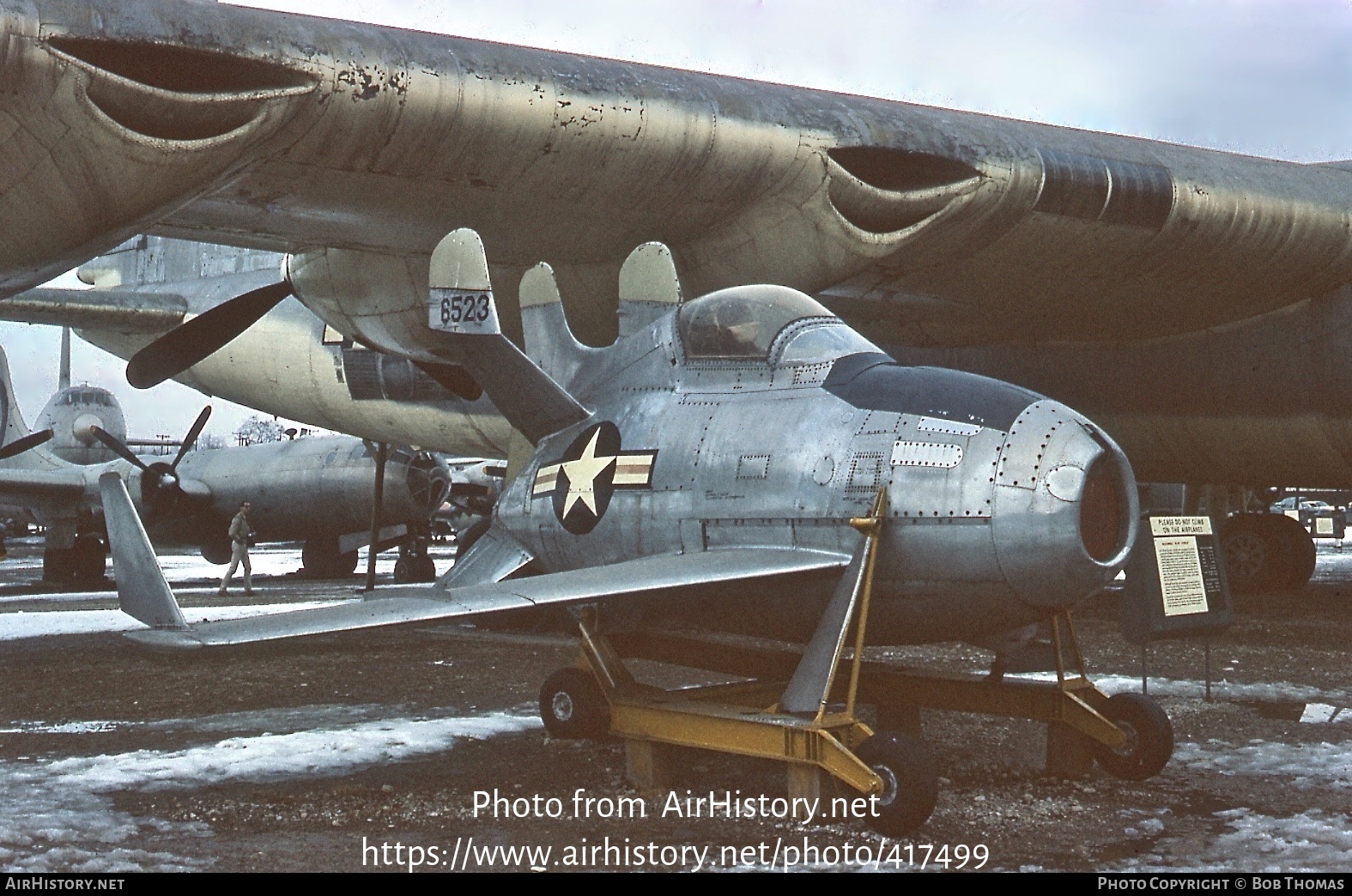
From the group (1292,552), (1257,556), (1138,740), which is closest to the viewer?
(1138,740)

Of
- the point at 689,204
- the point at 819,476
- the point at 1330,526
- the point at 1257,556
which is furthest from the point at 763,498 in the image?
the point at 1330,526

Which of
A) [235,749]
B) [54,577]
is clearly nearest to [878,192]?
[235,749]

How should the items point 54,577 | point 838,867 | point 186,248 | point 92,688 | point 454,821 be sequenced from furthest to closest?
point 54,577 → point 186,248 → point 92,688 → point 454,821 → point 838,867

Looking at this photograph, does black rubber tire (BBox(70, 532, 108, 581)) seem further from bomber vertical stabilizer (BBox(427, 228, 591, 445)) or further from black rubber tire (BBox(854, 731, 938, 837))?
black rubber tire (BBox(854, 731, 938, 837))

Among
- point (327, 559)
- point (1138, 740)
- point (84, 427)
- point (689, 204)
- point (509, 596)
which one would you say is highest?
point (689, 204)

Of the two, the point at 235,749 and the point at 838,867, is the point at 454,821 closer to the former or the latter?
the point at 838,867

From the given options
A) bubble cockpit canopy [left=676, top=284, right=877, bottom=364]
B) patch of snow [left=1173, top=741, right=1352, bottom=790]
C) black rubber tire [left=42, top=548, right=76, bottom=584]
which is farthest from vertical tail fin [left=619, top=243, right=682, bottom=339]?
black rubber tire [left=42, top=548, right=76, bottom=584]

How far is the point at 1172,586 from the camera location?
6480mm

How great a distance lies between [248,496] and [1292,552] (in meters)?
19.6

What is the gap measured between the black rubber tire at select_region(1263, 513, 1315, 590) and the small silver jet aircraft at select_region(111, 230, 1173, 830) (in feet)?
44.4

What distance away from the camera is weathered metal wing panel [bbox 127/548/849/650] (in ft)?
17.9

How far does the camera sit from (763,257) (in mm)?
11156

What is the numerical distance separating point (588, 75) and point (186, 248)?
13.8m

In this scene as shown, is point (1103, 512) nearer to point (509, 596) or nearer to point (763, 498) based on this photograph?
point (763, 498)
